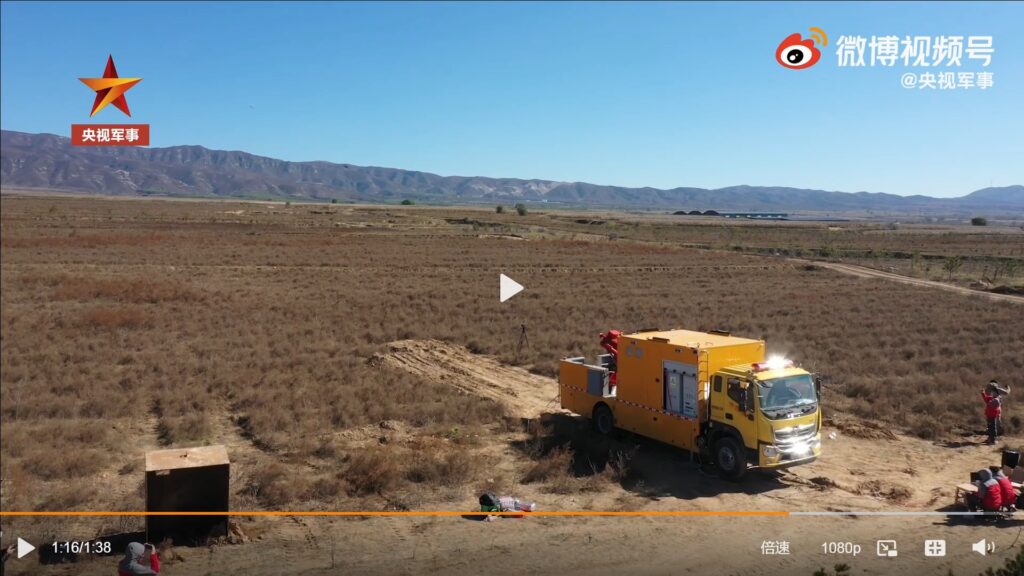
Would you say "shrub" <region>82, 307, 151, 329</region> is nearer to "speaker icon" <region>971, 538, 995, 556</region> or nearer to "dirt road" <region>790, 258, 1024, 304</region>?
"speaker icon" <region>971, 538, 995, 556</region>

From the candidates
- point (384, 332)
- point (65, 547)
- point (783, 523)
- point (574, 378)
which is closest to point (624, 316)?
point (384, 332)

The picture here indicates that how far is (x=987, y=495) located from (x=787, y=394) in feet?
11.5

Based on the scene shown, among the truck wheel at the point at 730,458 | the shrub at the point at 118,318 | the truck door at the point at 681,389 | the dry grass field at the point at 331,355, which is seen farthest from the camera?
the shrub at the point at 118,318

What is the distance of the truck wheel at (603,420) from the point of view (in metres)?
16.5

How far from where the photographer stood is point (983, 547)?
10.4 meters

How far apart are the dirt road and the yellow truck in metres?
36.4

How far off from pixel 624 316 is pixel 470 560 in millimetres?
25374

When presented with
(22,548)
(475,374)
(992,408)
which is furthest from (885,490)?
(22,548)

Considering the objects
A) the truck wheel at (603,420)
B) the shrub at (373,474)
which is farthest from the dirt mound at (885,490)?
the shrub at (373,474)

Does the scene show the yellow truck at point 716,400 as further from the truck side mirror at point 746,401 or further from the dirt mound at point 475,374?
the dirt mound at point 475,374

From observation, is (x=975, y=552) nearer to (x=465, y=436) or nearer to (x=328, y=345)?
(x=465, y=436)

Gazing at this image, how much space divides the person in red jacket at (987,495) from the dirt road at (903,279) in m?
36.4

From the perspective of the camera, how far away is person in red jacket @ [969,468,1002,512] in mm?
11648

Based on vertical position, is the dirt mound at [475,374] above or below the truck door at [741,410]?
below
